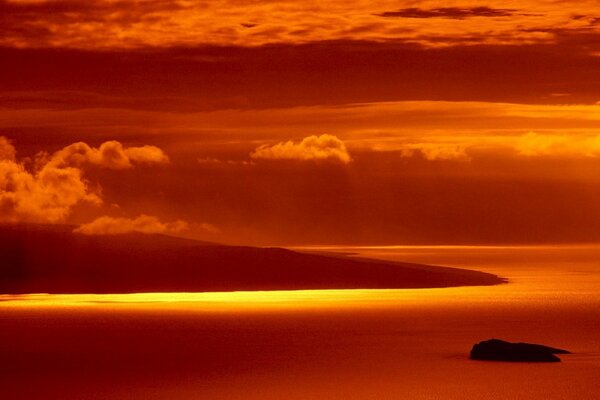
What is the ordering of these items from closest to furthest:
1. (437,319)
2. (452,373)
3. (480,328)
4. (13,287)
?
(452,373), (480,328), (437,319), (13,287)

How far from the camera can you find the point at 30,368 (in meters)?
59.1

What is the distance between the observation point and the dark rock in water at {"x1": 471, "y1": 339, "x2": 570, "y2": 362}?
59.6 m

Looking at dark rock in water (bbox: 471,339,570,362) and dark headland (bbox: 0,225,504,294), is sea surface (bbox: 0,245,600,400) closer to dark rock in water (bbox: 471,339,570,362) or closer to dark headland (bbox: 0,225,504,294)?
dark rock in water (bbox: 471,339,570,362)

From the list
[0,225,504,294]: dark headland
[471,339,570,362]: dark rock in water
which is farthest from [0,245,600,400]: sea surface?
[0,225,504,294]: dark headland

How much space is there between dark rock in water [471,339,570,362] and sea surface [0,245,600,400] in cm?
90

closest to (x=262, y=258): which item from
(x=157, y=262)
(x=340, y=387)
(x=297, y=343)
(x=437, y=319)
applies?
(x=157, y=262)

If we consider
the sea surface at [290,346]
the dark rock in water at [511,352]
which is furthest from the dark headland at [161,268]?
the dark rock in water at [511,352]

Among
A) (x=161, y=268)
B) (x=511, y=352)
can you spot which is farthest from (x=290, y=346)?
(x=161, y=268)

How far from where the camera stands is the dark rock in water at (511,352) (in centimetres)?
5956

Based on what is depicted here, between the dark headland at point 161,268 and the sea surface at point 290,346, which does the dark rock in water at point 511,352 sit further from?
the dark headland at point 161,268

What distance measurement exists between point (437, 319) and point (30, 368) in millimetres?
36860

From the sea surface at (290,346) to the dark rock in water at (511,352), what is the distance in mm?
896

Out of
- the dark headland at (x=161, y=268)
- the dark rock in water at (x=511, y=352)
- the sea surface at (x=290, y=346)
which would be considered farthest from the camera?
the dark headland at (x=161, y=268)

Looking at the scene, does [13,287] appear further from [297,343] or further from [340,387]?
[340,387]
